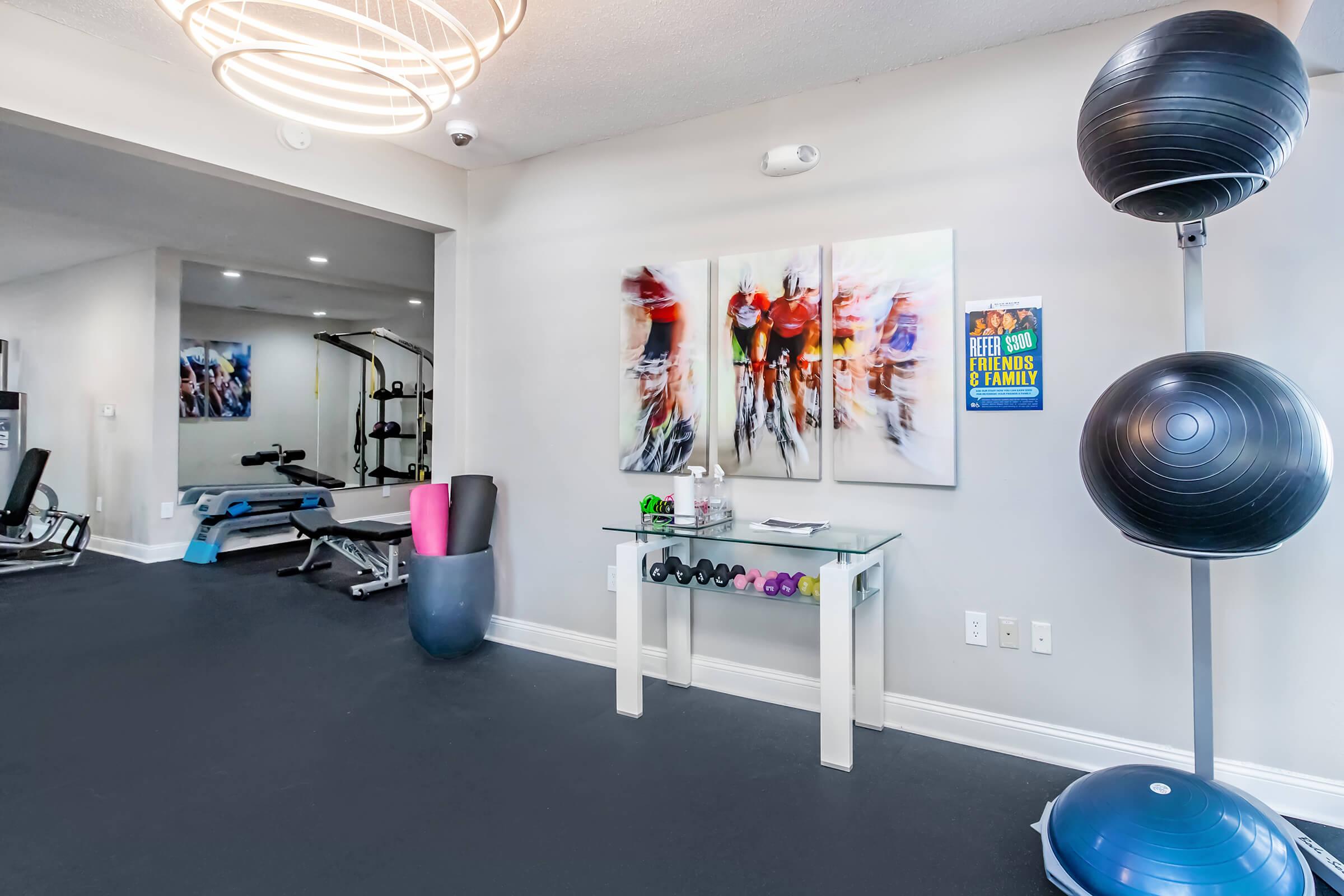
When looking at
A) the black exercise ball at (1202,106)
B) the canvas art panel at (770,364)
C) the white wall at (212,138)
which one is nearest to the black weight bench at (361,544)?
the white wall at (212,138)

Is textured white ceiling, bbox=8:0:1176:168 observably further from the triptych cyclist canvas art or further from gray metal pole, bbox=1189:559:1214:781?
gray metal pole, bbox=1189:559:1214:781

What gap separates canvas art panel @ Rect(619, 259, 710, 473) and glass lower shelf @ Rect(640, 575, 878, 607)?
0.52m

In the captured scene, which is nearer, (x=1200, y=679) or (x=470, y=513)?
(x=1200, y=679)

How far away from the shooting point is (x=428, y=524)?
3.27 m

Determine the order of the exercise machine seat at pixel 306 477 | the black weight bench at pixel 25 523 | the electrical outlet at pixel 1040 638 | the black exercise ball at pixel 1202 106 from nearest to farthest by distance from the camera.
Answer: the black exercise ball at pixel 1202 106 < the electrical outlet at pixel 1040 638 < the black weight bench at pixel 25 523 < the exercise machine seat at pixel 306 477

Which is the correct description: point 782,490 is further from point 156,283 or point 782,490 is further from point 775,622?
point 156,283

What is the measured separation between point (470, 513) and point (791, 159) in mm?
2236

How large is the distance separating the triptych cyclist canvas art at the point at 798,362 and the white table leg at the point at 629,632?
52cm

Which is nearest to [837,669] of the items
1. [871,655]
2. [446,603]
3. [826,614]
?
[826,614]

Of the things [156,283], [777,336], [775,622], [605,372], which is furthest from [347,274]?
[775,622]

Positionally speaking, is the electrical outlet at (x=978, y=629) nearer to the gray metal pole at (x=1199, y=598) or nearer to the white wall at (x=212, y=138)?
the gray metal pole at (x=1199, y=598)

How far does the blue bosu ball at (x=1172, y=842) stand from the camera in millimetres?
1473

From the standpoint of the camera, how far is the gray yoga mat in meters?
3.32

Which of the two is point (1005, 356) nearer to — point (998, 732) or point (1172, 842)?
point (998, 732)
